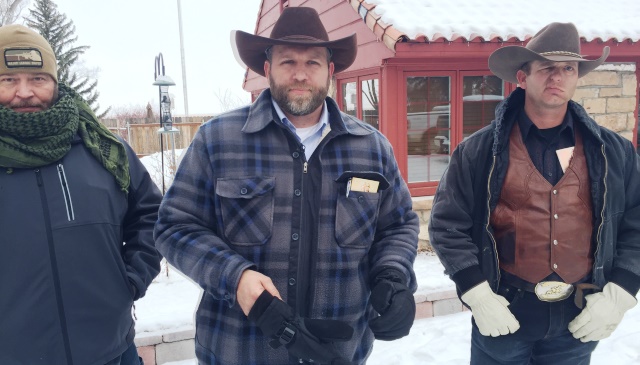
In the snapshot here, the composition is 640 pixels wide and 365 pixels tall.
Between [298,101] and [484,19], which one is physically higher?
[484,19]

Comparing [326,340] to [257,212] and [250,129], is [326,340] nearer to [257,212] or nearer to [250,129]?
[257,212]

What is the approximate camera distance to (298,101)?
6.10 feet

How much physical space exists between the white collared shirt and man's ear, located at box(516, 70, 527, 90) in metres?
1.03

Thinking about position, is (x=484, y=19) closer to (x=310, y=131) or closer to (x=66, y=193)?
(x=310, y=131)

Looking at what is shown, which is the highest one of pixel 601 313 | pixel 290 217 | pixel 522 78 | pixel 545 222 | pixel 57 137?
pixel 522 78

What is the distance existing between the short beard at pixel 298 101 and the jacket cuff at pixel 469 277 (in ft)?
3.29

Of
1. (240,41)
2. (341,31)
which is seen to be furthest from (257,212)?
(341,31)

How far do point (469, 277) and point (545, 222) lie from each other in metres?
0.41

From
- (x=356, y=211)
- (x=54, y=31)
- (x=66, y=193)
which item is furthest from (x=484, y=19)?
(x=54, y=31)

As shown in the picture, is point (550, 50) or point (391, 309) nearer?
point (391, 309)

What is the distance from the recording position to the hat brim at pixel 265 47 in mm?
1857

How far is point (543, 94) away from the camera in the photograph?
2182mm

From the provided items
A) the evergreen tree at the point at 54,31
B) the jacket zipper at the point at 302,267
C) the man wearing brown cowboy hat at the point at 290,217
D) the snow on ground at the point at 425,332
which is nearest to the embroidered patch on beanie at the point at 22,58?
the man wearing brown cowboy hat at the point at 290,217

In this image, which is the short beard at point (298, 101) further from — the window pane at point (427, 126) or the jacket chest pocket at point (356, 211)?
the window pane at point (427, 126)
